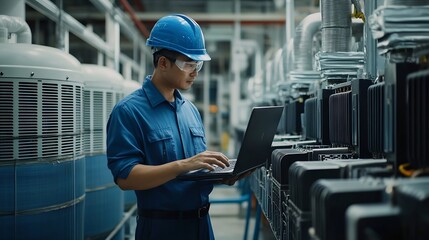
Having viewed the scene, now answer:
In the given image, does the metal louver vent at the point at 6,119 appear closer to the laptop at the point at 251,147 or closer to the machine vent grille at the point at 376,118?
the laptop at the point at 251,147

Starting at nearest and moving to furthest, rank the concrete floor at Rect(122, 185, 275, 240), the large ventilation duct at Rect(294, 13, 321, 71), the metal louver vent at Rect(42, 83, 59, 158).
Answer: the metal louver vent at Rect(42, 83, 59, 158) < the large ventilation duct at Rect(294, 13, 321, 71) < the concrete floor at Rect(122, 185, 275, 240)

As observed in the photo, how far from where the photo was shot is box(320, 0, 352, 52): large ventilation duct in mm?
2219

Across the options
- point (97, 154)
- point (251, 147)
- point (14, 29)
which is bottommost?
point (97, 154)

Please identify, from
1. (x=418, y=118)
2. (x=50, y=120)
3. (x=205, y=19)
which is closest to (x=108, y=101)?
(x=50, y=120)

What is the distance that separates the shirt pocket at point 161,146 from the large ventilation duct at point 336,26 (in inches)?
41.8

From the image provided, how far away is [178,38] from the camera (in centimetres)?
162

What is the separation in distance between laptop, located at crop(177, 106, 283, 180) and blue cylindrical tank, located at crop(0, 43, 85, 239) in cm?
78

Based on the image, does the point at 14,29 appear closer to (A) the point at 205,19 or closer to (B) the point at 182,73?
(B) the point at 182,73

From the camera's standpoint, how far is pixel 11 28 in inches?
81.9

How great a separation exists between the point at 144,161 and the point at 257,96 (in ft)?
16.1

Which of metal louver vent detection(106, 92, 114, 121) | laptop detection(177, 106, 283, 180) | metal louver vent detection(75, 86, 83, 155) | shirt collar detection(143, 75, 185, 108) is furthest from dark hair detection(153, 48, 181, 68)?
metal louver vent detection(106, 92, 114, 121)

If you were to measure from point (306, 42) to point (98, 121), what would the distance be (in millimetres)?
1529

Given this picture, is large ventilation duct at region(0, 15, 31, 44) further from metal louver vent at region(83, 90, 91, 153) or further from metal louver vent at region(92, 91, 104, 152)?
metal louver vent at region(92, 91, 104, 152)

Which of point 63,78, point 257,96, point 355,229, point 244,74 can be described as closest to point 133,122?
point 63,78
